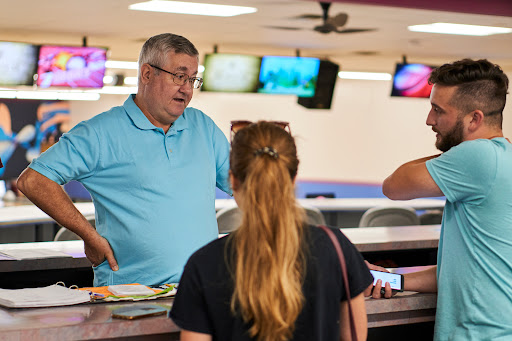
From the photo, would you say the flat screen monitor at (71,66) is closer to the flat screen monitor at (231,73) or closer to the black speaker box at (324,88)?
the flat screen monitor at (231,73)

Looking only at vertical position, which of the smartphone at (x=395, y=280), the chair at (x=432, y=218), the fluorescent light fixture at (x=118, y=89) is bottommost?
the chair at (x=432, y=218)

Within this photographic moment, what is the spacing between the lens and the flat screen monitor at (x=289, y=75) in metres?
7.77

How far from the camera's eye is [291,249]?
1468 mm

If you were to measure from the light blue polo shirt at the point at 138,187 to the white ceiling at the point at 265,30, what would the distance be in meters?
3.33

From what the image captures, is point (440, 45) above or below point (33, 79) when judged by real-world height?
above

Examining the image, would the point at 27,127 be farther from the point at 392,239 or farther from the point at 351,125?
the point at 392,239

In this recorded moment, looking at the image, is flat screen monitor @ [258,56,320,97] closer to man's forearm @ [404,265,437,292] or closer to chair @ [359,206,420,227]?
chair @ [359,206,420,227]

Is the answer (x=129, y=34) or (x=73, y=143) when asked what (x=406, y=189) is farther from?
(x=129, y=34)

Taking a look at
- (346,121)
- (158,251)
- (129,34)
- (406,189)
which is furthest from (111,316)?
(346,121)

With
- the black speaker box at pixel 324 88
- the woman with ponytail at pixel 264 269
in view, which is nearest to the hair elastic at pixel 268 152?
the woman with ponytail at pixel 264 269

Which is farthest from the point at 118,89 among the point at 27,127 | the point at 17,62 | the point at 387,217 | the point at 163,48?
the point at 163,48

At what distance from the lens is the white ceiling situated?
6.21 metres

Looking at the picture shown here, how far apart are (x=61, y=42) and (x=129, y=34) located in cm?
116

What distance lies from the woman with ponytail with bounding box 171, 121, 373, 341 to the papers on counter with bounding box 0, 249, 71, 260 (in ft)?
5.91
